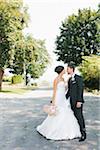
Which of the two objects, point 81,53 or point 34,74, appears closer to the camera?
point 81,53

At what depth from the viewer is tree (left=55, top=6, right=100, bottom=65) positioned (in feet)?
183

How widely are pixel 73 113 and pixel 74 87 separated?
810 mm

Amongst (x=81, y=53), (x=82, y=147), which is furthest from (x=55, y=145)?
(x=81, y=53)

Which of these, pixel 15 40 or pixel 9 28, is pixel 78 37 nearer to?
pixel 15 40

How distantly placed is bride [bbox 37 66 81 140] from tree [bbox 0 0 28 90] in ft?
77.9

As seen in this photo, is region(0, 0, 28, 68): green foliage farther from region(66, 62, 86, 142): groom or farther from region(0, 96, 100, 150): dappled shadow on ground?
region(66, 62, 86, 142): groom

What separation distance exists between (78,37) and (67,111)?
4736 cm

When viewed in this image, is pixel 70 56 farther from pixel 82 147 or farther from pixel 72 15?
pixel 82 147

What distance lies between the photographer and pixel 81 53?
5494 cm

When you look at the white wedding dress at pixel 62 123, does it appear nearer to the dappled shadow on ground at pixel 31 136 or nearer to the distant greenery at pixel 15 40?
the dappled shadow on ground at pixel 31 136

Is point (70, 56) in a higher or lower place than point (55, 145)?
higher

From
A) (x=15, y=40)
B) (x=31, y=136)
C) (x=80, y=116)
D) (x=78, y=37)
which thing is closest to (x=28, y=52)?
(x=15, y=40)

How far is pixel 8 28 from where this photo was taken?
32.8m

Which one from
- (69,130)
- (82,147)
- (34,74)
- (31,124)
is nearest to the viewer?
(82,147)
